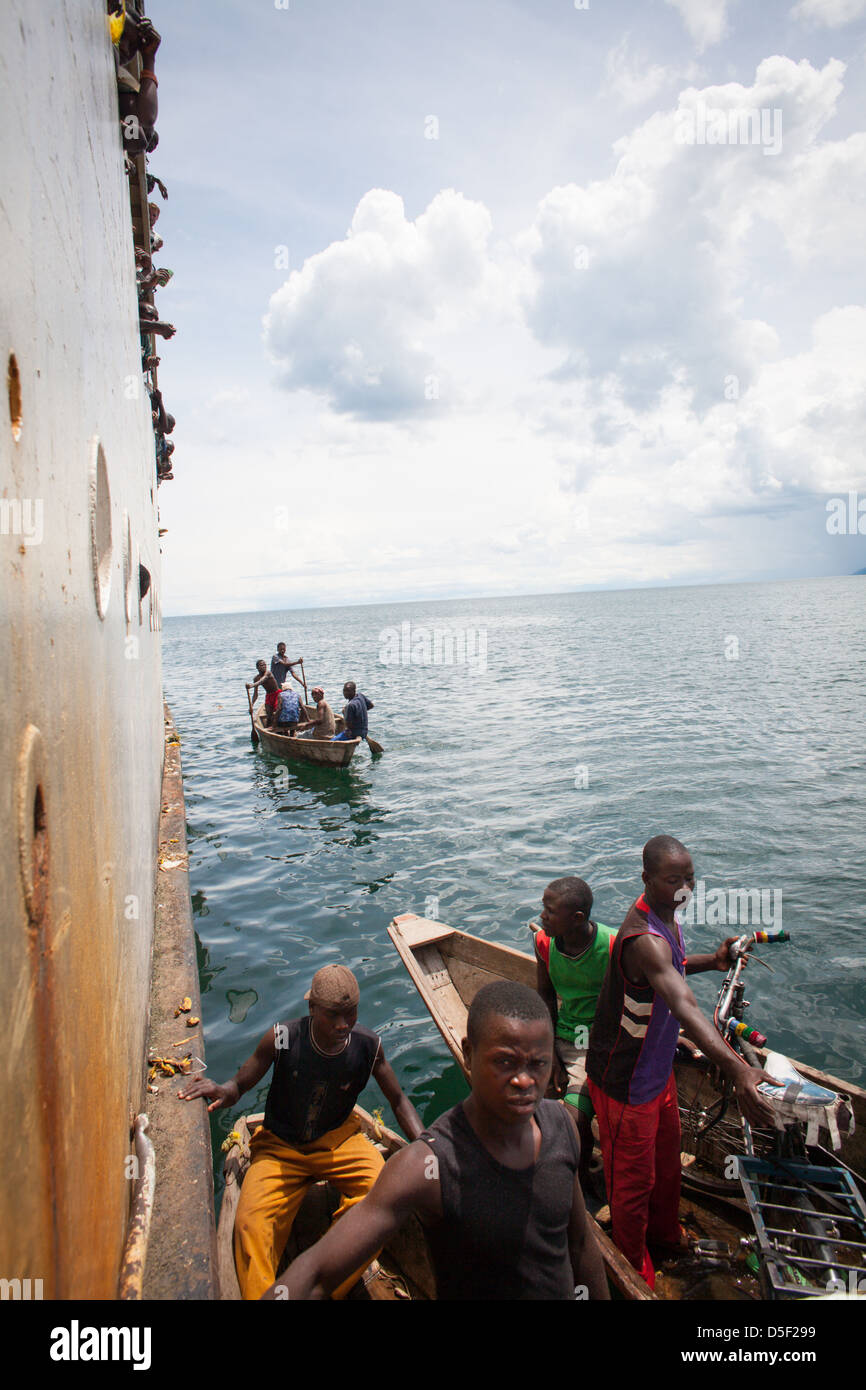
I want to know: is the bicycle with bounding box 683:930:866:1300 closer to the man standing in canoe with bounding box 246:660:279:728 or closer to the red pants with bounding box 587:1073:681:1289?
the red pants with bounding box 587:1073:681:1289

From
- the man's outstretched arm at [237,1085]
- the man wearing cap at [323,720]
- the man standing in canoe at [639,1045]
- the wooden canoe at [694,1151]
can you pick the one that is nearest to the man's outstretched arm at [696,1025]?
the man standing in canoe at [639,1045]

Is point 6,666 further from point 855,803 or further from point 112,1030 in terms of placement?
point 855,803

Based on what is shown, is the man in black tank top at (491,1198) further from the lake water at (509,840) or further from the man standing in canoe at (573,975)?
the lake water at (509,840)

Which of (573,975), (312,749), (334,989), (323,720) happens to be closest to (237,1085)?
(334,989)

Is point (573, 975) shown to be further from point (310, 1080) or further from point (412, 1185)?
point (412, 1185)

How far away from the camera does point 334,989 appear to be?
3.62 m

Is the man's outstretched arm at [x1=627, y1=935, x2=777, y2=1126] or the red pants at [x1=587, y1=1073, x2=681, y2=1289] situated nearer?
the man's outstretched arm at [x1=627, y1=935, x2=777, y2=1126]

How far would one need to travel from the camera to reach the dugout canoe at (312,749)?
1639cm

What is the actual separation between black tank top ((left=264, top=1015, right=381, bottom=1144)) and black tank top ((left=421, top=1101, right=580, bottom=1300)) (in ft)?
5.78

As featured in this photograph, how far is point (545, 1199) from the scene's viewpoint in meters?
2.20

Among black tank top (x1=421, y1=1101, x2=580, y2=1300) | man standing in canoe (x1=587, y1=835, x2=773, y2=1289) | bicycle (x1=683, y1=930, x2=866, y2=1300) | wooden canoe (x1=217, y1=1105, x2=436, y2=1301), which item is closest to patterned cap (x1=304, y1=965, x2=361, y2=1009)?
wooden canoe (x1=217, y1=1105, x2=436, y2=1301)

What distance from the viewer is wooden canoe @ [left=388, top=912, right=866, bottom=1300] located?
3854 millimetres

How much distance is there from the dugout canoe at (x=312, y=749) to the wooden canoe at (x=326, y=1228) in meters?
12.1

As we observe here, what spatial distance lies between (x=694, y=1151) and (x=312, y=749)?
13.0m
